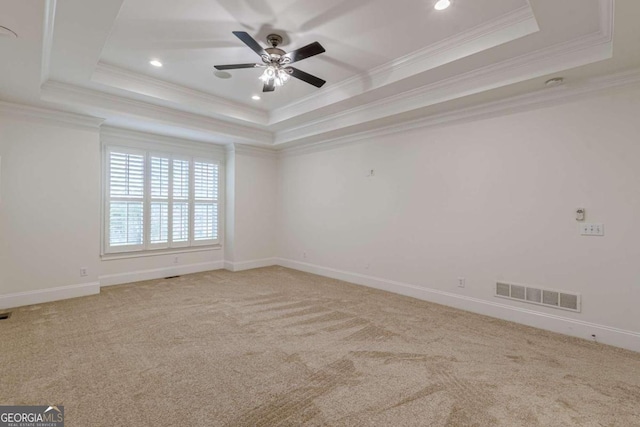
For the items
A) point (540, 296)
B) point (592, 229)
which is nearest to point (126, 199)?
point (540, 296)

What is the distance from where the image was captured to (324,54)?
3480 mm

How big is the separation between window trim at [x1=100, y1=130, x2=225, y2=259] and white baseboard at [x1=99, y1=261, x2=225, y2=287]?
1.03 ft

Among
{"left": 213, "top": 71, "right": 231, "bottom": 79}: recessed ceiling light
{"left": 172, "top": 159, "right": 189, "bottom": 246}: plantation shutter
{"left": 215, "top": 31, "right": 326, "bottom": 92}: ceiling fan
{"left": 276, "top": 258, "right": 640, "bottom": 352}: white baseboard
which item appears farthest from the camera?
{"left": 172, "top": 159, "right": 189, "bottom": 246}: plantation shutter

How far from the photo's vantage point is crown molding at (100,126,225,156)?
16.4ft

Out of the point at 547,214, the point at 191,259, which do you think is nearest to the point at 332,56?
the point at 547,214

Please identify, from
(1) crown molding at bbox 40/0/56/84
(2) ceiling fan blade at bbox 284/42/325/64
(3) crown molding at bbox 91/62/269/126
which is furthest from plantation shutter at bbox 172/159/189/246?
(2) ceiling fan blade at bbox 284/42/325/64

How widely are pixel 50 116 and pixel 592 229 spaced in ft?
22.6

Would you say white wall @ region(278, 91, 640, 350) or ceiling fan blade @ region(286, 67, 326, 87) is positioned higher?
ceiling fan blade @ region(286, 67, 326, 87)

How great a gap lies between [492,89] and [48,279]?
6.30 metres

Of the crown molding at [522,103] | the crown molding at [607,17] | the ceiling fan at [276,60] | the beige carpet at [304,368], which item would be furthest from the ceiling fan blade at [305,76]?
the beige carpet at [304,368]

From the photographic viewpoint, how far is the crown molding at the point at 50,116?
13.0 feet

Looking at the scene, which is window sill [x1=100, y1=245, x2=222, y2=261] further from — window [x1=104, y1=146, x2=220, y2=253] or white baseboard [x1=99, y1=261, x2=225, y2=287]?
white baseboard [x1=99, y1=261, x2=225, y2=287]

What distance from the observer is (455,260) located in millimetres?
4172

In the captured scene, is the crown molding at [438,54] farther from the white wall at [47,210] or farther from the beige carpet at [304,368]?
the white wall at [47,210]
